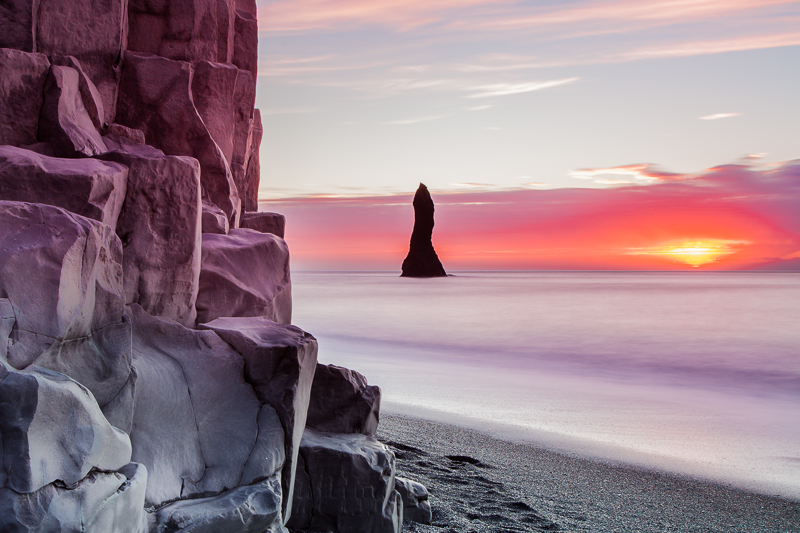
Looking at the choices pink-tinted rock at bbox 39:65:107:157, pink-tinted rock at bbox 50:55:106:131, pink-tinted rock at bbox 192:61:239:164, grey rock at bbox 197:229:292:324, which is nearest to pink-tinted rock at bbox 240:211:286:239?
pink-tinted rock at bbox 192:61:239:164

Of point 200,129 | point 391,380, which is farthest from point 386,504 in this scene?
point 391,380

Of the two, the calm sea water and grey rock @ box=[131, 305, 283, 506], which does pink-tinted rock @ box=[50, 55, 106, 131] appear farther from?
the calm sea water

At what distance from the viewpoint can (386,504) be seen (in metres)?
3.16

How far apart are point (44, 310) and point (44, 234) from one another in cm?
28

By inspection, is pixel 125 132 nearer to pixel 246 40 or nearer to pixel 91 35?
pixel 91 35

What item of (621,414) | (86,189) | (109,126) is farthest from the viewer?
(621,414)

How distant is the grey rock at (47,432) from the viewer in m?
1.74

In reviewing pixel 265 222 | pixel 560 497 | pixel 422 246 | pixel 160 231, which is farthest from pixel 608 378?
pixel 422 246

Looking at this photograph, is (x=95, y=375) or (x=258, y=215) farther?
(x=258, y=215)

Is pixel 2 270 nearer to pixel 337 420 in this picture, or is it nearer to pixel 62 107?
pixel 62 107

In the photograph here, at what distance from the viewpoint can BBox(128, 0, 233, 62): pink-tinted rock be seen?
4434 millimetres

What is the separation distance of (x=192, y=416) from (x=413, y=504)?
147 cm

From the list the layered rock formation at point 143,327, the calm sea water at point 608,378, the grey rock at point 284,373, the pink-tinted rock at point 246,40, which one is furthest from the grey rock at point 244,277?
the calm sea water at point 608,378

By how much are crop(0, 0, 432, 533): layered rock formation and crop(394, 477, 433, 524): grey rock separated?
1 cm
